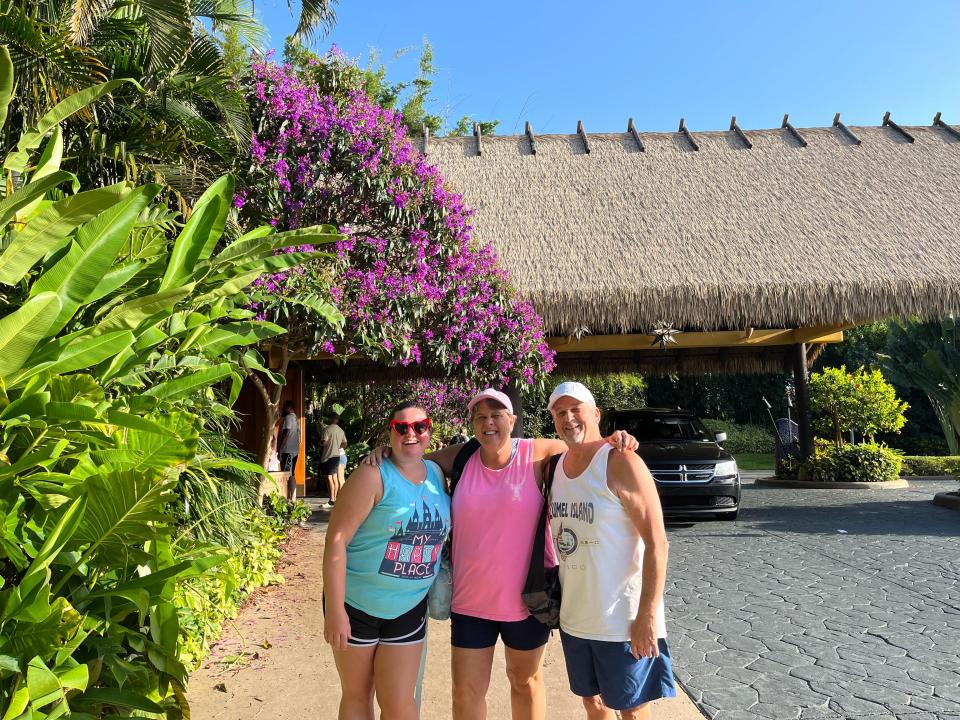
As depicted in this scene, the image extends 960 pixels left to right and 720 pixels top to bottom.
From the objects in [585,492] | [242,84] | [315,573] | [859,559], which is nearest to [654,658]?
[585,492]

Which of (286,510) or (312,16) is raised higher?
(312,16)

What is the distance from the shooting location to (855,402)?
17.1 meters

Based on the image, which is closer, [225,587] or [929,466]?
[225,587]

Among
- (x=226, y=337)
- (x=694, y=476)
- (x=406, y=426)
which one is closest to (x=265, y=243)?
(x=226, y=337)

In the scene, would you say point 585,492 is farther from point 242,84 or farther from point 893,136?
point 893,136

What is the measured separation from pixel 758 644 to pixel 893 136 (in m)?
14.5

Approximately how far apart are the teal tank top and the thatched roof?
833 centimetres

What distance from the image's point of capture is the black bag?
281 centimetres

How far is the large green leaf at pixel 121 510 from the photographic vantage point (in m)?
2.15

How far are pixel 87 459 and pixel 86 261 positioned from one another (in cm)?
68

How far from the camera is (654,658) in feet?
8.65

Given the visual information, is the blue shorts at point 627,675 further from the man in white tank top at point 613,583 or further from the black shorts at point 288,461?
the black shorts at point 288,461

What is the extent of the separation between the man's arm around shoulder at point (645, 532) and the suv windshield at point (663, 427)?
25.8 feet

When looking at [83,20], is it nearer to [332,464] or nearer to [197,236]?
[197,236]
